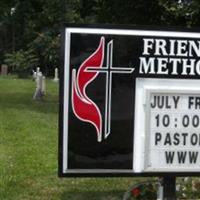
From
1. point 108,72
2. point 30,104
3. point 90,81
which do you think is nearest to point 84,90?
point 90,81

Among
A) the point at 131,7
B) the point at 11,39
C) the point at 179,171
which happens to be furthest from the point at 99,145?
the point at 11,39

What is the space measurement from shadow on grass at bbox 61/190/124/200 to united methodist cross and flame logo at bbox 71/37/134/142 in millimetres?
1281

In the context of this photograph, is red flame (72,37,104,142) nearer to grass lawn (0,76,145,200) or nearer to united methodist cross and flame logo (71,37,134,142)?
united methodist cross and flame logo (71,37,134,142)

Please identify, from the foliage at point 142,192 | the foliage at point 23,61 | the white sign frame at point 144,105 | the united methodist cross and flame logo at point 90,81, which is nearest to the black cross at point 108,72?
the united methodist cross and flame logo at point 90,81

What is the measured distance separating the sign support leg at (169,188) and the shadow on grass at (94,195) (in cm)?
75

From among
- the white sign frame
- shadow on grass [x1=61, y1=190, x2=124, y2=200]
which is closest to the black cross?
the white sign frame

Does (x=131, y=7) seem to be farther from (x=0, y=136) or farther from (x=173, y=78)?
(x=173, y=78)

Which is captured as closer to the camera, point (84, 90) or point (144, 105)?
point (84, 90)

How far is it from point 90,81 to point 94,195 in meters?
1.77

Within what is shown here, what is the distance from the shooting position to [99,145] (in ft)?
18.0

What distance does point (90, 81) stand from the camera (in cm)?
541

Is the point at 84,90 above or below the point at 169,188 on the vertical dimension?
above

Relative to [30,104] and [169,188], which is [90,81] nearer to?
[169,188]

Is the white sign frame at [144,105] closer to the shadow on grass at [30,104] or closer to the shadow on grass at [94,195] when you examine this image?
the shadow on grass at [94,195]
